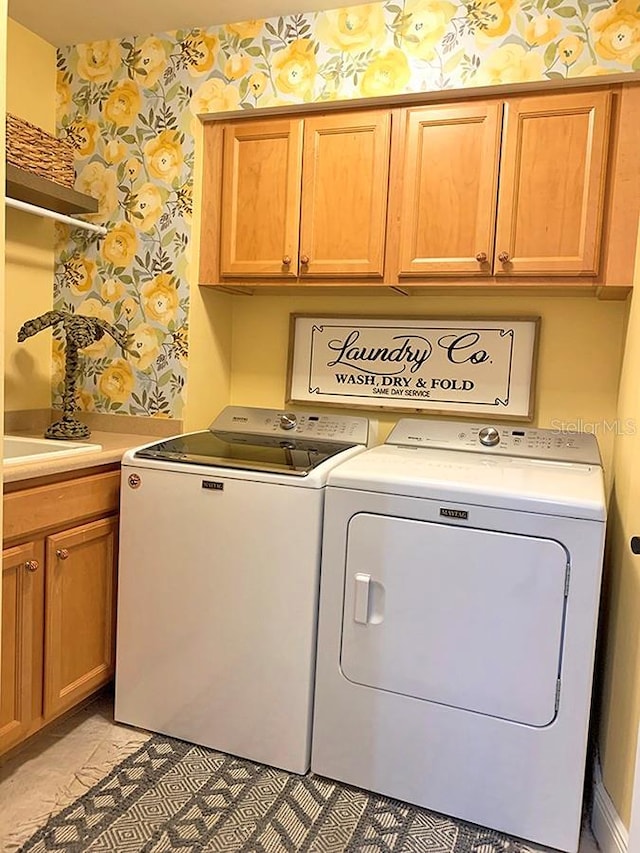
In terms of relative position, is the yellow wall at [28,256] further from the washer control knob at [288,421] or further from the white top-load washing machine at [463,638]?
the white top-load washing machine at [463,638]

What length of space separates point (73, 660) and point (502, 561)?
1339mm

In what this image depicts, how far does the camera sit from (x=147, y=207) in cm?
241

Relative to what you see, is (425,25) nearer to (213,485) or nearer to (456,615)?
(213,485)

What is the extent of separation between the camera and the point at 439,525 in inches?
66.2

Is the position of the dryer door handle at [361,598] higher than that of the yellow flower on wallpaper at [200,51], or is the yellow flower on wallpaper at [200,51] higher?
the yellow flower on wallpaper at [200,51]

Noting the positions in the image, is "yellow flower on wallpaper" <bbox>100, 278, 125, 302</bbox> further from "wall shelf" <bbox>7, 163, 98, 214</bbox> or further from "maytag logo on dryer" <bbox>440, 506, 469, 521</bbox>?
"maytag logo on dryer" <bbox>440, 506, 469, 521</bbox>

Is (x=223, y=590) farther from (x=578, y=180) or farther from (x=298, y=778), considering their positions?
(x=578, y=180)

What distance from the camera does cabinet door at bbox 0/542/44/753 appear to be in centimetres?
172

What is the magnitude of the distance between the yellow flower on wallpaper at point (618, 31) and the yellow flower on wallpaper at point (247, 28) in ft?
3.60

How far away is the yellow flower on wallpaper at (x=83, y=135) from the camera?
2.47m

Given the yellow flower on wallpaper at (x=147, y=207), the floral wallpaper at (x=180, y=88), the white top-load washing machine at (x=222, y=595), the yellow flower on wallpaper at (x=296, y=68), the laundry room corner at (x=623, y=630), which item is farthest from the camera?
the yellow flower on wallpaper at (x=147, y=207)

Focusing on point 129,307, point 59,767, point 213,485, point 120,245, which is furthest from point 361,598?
point 120,245

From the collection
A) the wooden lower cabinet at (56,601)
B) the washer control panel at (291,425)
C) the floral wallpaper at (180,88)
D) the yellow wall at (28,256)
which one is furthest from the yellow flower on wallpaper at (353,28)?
the wooden lower cabinet at (56,601)

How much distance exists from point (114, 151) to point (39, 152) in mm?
302
